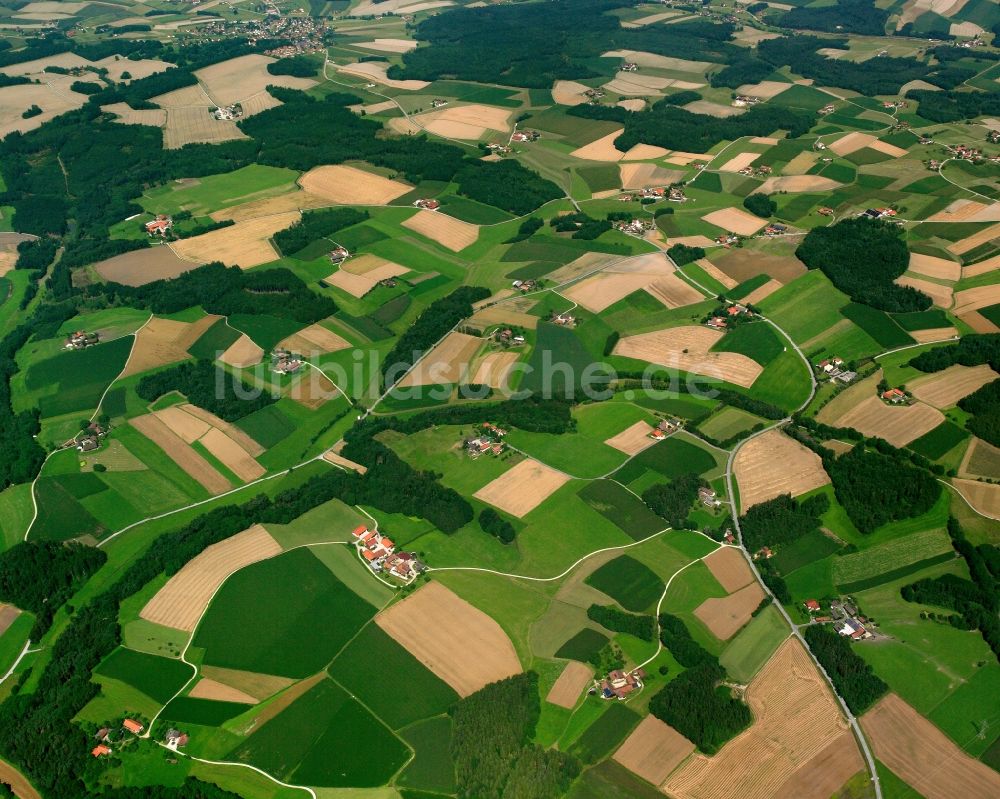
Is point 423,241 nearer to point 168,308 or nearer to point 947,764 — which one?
point 168,308

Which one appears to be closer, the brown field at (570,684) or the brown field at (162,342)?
the brown field at (570,684)

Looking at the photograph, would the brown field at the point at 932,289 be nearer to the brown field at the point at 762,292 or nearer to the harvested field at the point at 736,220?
the brown field at the point at 762,292

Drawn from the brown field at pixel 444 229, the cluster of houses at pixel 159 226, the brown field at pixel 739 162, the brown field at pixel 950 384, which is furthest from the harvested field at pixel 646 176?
the cluster of houses at pixel 159 226

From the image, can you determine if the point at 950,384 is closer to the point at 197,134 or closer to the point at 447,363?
the point at 447,363

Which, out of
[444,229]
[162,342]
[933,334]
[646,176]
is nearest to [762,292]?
[933,334]

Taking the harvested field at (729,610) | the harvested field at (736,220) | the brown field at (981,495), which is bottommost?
the harvested field at (736,220)

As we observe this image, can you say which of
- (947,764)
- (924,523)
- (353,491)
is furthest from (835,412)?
(353,491)

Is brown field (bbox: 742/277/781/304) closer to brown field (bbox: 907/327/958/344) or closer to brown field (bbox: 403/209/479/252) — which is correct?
brown field (bbox: 907/327/958/344)
